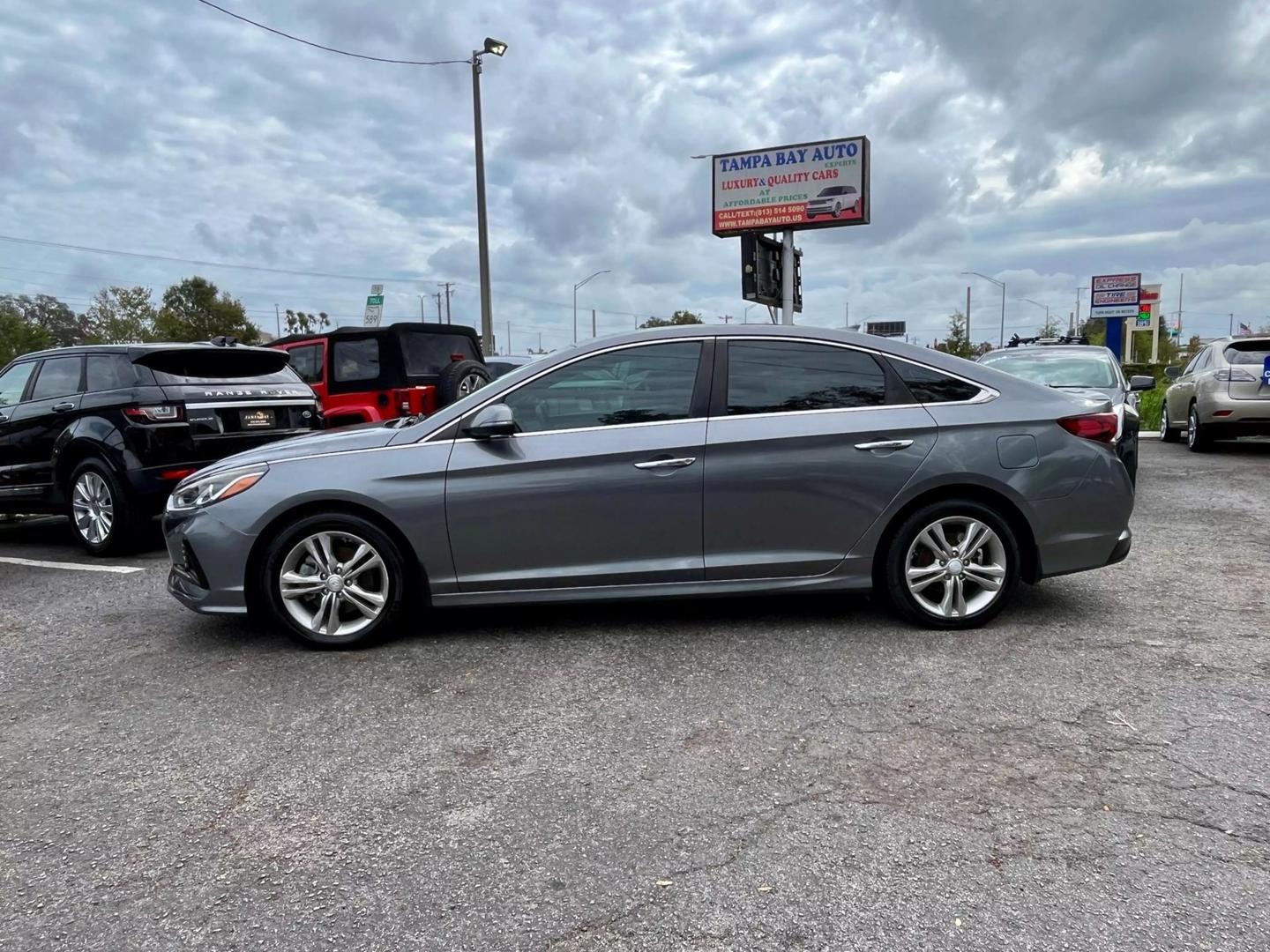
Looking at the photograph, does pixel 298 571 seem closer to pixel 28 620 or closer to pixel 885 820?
pixel 28 620

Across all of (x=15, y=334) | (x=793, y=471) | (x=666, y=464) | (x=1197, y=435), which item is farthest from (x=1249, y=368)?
(x=15, y=334)

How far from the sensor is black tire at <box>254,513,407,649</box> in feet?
14.9

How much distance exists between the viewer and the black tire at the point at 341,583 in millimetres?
4539

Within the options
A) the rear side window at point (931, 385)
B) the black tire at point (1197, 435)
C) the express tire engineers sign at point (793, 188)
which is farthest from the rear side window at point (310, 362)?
the express tire engineers sign at point (793, 188)

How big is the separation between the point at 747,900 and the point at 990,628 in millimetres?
2765

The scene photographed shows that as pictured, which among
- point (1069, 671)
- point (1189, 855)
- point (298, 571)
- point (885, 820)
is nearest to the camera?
point (1189, 855)

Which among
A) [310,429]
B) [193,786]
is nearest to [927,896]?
[193,786]

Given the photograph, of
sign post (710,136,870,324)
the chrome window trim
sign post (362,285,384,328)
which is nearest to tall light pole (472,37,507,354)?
sign post (362,285,384,328)

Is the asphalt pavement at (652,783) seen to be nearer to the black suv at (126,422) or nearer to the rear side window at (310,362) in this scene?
the black suv at (126,422)

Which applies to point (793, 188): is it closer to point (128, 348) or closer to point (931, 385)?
point (128, 348)

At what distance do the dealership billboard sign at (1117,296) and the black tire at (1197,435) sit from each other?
3210cm

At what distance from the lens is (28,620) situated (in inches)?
216

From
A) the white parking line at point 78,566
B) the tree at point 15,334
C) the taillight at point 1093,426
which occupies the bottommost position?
the white parking line at point 78,566

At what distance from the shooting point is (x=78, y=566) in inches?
281
